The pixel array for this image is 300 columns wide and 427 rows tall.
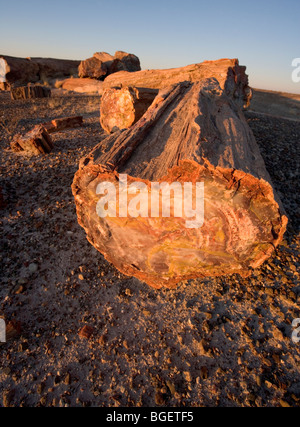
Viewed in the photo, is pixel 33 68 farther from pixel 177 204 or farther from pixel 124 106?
pixel 177 204

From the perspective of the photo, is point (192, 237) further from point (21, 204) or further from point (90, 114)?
point (90, 114)

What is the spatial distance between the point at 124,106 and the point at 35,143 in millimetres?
1545

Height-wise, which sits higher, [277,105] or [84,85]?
[84,85]

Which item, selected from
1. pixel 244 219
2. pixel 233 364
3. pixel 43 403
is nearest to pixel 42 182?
pixel 43 403

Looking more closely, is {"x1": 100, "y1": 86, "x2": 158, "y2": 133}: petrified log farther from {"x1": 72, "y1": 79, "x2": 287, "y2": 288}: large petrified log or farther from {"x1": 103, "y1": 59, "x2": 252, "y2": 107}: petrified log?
{"x1": 72, "y1": 79, "x2": 287, "y2": 288}: large petrified log

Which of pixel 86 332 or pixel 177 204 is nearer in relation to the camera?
pixel 177 204

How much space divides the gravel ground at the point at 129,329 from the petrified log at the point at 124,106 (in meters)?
1.84

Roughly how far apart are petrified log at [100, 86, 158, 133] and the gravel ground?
184 cm

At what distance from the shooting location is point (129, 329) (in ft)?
5.74

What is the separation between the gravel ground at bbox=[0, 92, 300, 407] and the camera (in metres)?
1.42

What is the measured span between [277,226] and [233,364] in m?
0.97

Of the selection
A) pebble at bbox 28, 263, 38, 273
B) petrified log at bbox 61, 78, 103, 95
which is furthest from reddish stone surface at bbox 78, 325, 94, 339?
petrified log at bbox 61, 78, 103, 95

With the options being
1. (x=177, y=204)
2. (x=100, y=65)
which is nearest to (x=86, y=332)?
(x=177, y=204)

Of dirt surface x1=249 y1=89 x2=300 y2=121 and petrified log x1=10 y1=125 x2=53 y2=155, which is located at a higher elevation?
dirt surface x1=249 y1=89 x2=300 y2=121
